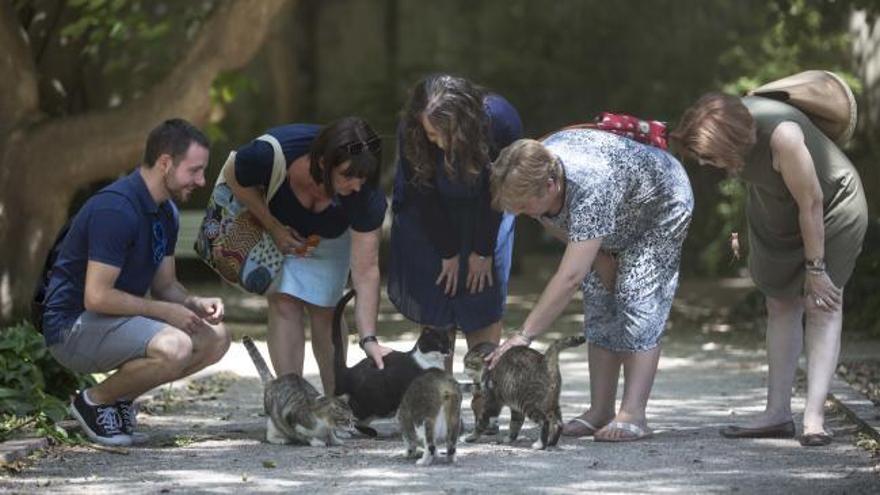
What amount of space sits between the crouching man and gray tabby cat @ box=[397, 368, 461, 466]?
3.88ft

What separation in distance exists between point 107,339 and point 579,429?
2299mm

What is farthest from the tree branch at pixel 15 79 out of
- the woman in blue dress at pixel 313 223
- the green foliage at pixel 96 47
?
the woman in blue dress at pixel 313 223

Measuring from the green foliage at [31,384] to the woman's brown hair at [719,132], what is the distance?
3.26 m

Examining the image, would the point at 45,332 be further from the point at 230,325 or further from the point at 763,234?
the point at 230,325

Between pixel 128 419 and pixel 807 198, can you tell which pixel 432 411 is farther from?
pixel 807 198

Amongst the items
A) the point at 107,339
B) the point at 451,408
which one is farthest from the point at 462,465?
the point at 107,339

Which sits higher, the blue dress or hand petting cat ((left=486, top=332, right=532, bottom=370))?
the blue dress

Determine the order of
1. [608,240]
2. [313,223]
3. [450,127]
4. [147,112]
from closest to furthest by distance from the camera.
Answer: [450,127] < [608,240] < [313,223] < [147,112]

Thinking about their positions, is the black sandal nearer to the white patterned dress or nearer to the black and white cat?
the white patterned dress

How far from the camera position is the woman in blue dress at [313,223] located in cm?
785

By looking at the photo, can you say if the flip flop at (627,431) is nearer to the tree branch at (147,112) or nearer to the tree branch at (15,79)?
the tree branch at (147,112)

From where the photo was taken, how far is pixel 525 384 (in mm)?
7539

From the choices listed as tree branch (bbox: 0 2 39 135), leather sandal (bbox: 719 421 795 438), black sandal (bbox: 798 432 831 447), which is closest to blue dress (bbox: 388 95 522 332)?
leather sandal (bbox: 719 421 795 438)

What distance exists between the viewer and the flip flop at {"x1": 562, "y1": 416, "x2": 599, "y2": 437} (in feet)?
27.0
